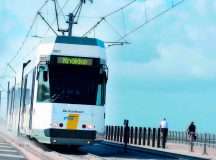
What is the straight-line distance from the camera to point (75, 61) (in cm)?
2631

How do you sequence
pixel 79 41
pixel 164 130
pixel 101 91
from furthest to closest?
pixel 164 130 → pixel 79 41 → pixel 101 91

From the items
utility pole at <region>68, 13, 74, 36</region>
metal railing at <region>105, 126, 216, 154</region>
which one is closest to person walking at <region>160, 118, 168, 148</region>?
metal railing at <region>105, 126, 216, 154</region>

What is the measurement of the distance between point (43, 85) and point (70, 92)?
3.36 feet

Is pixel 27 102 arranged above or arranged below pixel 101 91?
below

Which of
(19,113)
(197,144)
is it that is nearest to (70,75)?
(19,113)

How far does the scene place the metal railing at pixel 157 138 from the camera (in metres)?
39.2

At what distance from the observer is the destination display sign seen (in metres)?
26.2

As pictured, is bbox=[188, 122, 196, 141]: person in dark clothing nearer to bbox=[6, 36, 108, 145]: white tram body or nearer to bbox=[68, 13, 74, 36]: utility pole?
bbox=[68, 13, 74, 36]: utility pole

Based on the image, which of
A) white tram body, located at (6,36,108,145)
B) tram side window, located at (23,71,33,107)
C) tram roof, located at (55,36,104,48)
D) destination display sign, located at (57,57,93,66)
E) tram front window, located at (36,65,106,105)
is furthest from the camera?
tram side window, located at (23,71,33,107)

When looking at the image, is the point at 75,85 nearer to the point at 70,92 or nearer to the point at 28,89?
the point at 70,92

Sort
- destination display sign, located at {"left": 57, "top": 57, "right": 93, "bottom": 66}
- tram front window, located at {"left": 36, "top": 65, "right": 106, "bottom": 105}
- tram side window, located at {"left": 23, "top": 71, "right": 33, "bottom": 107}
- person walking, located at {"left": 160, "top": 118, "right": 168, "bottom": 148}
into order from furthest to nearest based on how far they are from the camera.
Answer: person walking, located at {"left": 160, "top": 118, "right": 168, "bottom": 148} < tram side window, located at {"left": 23, "top": 71, "right": 33, "bottom": 107} < destination display sign, located at {"left": 57, "top": 57, "right": 93, "bottom": 66} < tram front window, located at {"left": 36, "top": 65, "right": 106, "bottom": 105}

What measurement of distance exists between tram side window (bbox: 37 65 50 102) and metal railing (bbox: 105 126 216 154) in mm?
11785

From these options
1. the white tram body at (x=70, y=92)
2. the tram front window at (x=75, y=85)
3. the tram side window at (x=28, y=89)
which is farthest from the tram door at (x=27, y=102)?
the tram front window at (x=75, y=85)

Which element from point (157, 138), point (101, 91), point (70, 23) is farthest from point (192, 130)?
point (101, 91)
